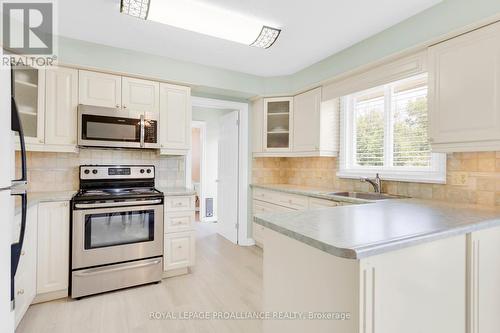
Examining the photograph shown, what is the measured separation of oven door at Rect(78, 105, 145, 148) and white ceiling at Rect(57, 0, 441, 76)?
719mm

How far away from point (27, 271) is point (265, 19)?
283cm

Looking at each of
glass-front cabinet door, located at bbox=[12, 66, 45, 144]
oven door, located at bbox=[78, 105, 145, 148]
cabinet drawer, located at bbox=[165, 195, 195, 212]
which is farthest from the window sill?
glass-front cabinet door, located at bbox=[12, 66, 45, 144]

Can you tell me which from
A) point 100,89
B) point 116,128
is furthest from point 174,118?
point 100,89

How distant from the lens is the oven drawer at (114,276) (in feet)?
7.43

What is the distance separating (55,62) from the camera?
8.07 feet

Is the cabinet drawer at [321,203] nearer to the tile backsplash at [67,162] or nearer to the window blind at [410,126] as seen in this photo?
the window blind at [410,126]

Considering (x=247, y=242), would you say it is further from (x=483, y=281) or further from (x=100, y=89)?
(x=483, y=281)

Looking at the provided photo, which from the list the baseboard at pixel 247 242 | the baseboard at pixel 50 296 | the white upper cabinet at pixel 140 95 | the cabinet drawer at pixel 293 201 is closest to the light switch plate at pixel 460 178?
the cabinet drawer at pixel 293 201

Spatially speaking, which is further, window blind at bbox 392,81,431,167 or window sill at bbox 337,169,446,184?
window blind at bbox 392,81,431,167

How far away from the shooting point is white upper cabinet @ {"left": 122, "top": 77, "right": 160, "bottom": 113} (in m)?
2.78

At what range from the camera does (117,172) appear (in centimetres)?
287

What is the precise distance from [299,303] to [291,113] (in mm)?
2828

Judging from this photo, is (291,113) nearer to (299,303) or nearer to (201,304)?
(201,304)

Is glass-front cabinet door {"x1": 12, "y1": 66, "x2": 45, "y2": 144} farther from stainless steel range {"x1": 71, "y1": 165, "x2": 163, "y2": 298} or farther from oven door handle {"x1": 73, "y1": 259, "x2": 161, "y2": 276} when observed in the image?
oven door handle {"x1": 73, "y1": 259, "x2": 161, "y2": 276}
